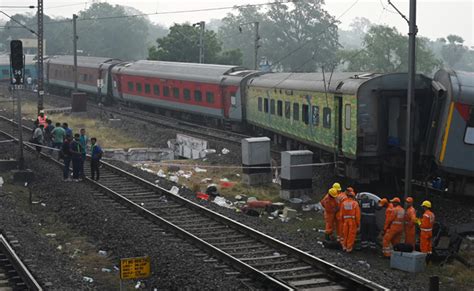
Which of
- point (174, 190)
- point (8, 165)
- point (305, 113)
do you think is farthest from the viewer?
point (8, 165)

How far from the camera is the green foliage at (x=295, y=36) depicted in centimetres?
10900

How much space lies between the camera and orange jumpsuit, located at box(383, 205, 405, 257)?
14.7m

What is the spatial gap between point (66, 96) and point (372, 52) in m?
41.2

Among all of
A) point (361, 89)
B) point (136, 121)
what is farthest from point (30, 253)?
point (136, 121)

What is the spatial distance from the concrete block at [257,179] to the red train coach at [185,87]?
10841 mm

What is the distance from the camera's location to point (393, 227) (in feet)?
48.4

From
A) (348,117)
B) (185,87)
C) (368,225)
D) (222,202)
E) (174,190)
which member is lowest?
(222,202)

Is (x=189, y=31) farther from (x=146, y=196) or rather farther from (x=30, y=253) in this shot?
(x=30, y=253)

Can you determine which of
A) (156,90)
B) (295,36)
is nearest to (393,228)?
(156,90)

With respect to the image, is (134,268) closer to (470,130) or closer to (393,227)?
(393,227)

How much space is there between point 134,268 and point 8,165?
1543 cm

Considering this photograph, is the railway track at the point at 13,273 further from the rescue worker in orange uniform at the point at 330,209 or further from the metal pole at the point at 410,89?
the metal pole at the point at 410,89

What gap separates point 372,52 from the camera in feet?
291

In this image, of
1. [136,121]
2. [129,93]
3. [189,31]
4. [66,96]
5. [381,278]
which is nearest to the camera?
[381,278]
